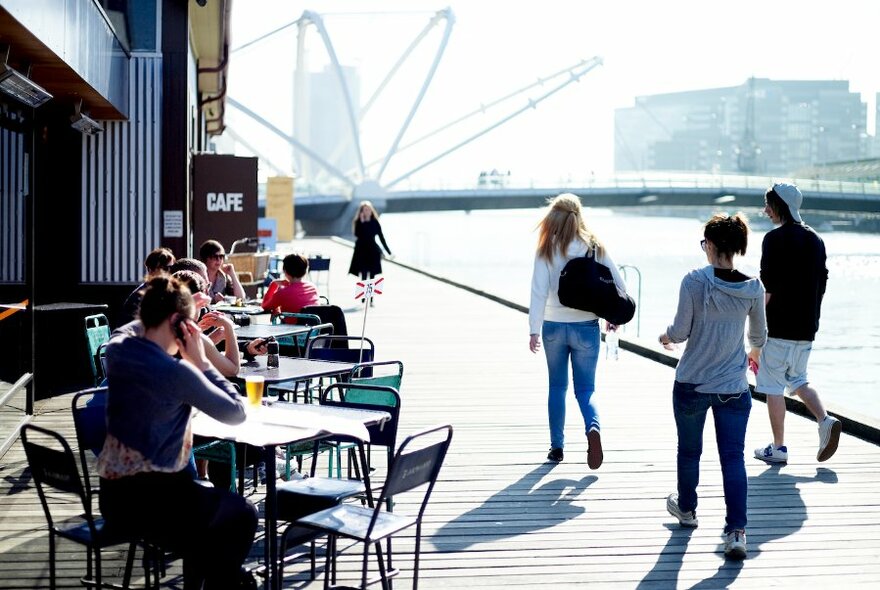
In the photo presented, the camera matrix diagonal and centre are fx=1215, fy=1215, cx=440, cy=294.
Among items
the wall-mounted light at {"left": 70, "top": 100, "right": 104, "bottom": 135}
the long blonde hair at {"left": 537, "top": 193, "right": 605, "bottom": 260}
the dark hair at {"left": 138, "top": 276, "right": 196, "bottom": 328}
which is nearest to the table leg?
the dark hair at {"left": 138, "top": 276, "right": 196, "bottom": 328}

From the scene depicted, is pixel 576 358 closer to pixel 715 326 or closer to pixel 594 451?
pixel 594 451

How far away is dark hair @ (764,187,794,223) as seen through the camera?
22.2 feet

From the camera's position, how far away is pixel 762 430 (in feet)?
28.2

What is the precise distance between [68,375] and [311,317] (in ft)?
8.52

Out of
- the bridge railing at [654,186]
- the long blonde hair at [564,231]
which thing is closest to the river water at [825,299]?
the long blonde hair at [564,231]

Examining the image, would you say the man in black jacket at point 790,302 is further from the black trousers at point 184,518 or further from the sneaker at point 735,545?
the black trousers at point 184,518

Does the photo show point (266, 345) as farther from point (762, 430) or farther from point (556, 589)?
point (762, 430)

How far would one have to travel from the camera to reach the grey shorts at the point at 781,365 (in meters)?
7.10

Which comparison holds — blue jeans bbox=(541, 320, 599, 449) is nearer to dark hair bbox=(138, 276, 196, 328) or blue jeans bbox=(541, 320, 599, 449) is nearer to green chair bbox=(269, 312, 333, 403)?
green chair bbox=(269, 312, 333, 403)

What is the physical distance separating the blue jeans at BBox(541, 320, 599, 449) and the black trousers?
334 centimetres

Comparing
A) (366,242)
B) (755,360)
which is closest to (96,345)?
(755,360)

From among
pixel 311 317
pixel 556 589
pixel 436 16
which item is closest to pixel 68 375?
pixel 311 317

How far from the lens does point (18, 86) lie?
23.5 ft

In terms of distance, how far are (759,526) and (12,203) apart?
18.9 feet
